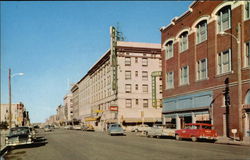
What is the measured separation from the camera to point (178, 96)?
42.4 m

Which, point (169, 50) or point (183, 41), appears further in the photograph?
point (169, 50)

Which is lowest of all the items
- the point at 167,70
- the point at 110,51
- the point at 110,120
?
the point at 110,120

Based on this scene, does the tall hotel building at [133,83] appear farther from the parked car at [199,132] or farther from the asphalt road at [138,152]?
the asphalt road at [138,152]

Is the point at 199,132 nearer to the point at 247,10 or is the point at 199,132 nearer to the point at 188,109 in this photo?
the point at 188,109

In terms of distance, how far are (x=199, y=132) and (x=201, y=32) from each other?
48.4ft

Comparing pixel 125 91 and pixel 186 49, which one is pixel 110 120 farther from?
pixel 186 49

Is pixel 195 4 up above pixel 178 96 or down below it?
above

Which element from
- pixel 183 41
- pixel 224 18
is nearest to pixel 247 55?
pixel 224 18

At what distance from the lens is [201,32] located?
37.3m

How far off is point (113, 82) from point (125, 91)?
12.7 ft

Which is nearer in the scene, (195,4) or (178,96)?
(195,4)

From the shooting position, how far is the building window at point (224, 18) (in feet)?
105

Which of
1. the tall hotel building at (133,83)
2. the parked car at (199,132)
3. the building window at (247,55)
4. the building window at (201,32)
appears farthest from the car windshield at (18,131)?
the tall hotel building at (133,83)

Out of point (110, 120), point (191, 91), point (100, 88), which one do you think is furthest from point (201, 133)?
point (100, 88)
